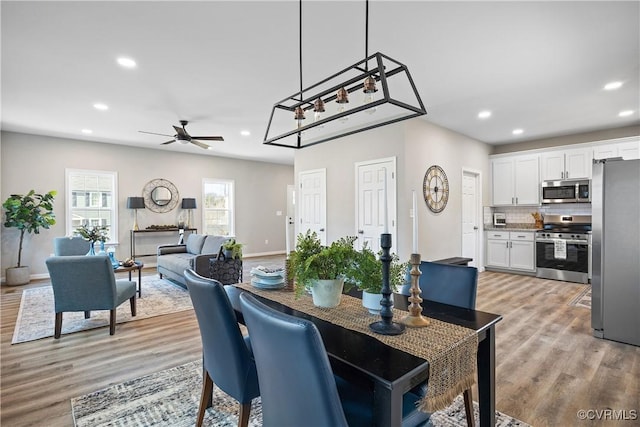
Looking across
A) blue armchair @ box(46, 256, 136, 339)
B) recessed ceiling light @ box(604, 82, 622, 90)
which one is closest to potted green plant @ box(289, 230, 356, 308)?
blue armchair @ box(46, 256, 136, 339)

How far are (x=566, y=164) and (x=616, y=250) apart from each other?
11.6 feet

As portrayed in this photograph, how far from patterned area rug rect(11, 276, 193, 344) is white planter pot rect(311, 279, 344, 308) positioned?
3.01 m

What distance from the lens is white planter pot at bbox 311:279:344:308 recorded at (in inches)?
65.5

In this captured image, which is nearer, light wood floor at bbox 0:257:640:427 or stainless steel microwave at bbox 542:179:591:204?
light wood floor at bbox 0:257:640:427

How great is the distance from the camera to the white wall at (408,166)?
16.0ft

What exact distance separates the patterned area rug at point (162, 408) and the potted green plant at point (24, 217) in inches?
191

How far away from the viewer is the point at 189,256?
5.56 metres

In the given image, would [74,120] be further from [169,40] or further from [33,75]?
[169,40]

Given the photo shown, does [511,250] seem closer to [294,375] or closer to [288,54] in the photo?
[288,54]

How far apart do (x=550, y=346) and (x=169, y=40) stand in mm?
4318

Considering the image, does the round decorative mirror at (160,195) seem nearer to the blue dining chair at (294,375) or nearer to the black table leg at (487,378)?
the blue dining chair at (294,375)

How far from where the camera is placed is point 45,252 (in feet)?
20.3

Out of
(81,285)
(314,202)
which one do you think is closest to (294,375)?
(81,285)

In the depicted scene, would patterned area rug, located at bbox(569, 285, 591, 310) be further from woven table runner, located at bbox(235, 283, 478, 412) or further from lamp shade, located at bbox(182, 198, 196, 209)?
lamp shade, located at bbox(182, 198, 196, 209)
